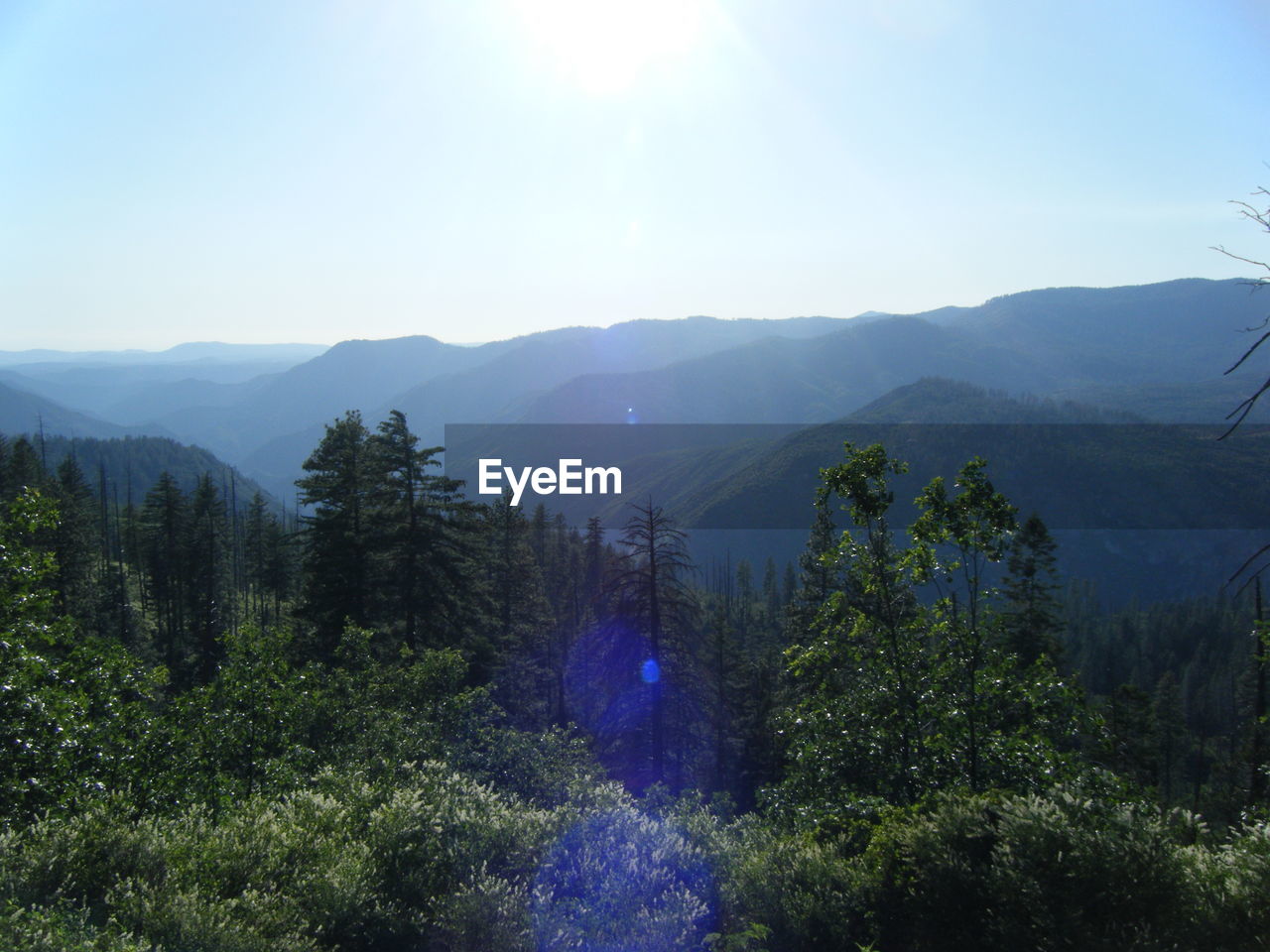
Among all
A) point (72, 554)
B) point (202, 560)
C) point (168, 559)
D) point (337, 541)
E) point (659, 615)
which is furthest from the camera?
point (168, 559)

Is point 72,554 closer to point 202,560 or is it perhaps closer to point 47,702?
point 202,560

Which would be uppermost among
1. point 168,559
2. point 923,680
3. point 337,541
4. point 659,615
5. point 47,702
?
point 923,680

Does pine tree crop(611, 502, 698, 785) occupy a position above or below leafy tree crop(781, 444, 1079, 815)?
below

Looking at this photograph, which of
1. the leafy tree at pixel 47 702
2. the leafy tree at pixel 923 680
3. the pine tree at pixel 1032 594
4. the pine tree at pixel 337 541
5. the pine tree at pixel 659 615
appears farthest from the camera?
the pine tree at pixel 1032 594

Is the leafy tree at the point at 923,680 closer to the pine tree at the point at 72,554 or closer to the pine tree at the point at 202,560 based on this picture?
the pine tree at the point at 72,554

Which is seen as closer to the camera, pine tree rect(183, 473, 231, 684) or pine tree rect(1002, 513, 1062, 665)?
pine tree rect(1002, 513, 1062, 665)

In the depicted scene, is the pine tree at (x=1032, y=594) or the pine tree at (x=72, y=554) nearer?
the pine tree at (x=1032, y=594)

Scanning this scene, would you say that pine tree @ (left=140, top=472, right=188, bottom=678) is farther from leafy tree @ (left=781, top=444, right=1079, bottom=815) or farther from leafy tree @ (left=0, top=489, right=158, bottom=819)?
leafy tree @ (left=781, top=444, right=1079, bottom=815)

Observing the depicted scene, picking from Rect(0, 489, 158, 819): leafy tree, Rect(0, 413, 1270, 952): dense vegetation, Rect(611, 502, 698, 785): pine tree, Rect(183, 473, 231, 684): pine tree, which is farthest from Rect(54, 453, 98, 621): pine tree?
Rect(0, 413, 1270, 952): dense vegetation

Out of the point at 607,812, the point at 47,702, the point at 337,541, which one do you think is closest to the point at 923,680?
the point at 607,812

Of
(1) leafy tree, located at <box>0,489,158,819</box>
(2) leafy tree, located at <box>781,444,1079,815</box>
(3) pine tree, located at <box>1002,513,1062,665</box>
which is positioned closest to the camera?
(2) leafy tree, located at <box>781,444,1079,815</box>

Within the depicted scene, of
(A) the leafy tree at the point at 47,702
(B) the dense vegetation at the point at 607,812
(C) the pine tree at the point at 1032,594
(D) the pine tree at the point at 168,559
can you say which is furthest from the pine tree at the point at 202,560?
(C) the pine tree at the point at 1032,594

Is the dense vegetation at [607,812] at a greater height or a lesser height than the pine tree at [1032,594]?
greater
